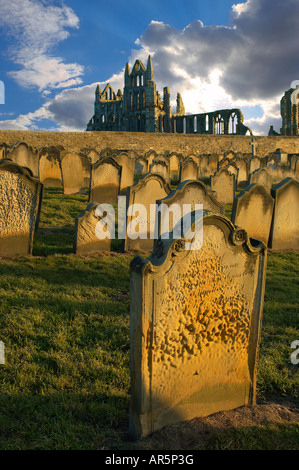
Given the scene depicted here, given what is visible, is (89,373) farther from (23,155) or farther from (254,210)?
(23,155)

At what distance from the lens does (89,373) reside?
2.90m

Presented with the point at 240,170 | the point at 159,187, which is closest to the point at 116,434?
the point at 159,187

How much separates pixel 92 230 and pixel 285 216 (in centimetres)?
407

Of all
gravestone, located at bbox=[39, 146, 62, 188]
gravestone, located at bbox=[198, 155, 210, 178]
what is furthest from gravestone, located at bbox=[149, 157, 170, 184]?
gravestone, located at bbox=[198, 155, 210, 178]

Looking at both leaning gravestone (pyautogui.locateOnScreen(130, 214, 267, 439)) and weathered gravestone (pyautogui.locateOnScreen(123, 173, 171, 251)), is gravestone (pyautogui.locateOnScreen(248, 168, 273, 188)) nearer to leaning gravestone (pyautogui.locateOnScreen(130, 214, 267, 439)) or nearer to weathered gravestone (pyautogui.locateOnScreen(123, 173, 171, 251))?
weathered gravestone (pyautogui.locateOnScreen(123, 173, 171, 251))

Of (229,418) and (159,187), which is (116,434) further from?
(159,187)

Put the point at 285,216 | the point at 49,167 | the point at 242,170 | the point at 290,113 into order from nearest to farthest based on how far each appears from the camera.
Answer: the point at 285,216 → the point at 49,167 → the point at 242,170 → the point at 290,113

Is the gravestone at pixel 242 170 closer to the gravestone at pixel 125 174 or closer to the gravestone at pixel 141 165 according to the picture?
the gravestone at pixel 141 165

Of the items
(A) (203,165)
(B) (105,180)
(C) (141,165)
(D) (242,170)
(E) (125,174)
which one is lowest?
(B) (105,180)

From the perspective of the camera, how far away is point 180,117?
4756 cm

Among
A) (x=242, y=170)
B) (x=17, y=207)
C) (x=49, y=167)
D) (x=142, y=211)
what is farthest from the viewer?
(x=242, y=170)

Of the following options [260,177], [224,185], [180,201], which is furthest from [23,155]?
[260,177]

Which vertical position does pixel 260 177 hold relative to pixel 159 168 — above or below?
below

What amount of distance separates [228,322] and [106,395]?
1075 millimetres
